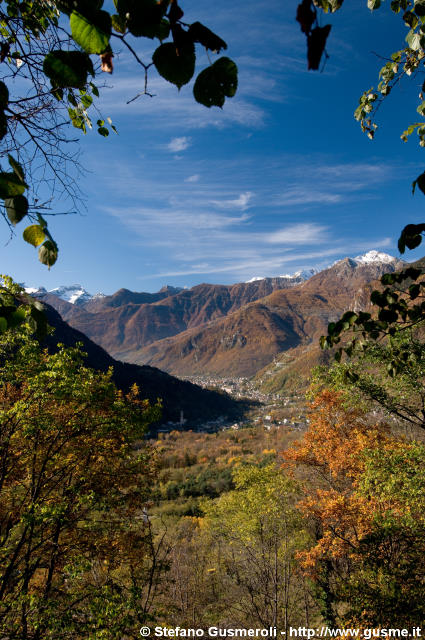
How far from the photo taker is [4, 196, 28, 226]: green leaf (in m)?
0.95

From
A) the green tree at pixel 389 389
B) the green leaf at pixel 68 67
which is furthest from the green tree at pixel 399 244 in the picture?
the green tree at pixel 389 389

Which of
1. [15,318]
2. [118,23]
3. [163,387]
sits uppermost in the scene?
[118,23]

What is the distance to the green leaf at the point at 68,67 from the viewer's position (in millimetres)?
949

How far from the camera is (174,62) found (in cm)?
89

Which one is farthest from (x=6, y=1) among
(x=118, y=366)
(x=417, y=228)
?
(x=118, y=366)

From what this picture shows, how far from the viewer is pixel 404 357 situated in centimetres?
203

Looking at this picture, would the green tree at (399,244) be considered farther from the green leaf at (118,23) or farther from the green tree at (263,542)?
the green tree at (263,542)

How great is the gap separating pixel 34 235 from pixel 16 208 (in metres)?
0.09

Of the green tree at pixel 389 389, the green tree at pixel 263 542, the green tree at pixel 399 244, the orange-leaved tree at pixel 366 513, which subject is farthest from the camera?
the green tree at pixel 263 542

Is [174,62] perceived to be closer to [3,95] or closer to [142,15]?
[142,15]

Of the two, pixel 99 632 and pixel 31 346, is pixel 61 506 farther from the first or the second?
pixel 31 346

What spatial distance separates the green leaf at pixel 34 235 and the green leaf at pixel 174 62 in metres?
0.62

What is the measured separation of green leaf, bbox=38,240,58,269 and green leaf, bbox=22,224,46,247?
3 centimetres

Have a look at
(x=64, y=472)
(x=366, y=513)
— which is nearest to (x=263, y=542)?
(x=366, y=513)
